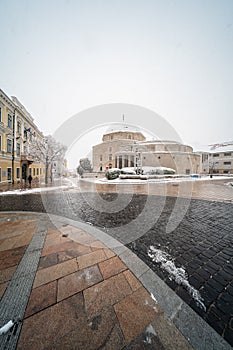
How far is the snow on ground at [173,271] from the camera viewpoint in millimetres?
2008

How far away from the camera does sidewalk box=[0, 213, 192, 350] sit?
1444mm

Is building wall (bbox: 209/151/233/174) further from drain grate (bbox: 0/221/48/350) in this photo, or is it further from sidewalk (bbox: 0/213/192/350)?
drain grate (bbox: 0/221/48/350)

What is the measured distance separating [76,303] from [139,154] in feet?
100

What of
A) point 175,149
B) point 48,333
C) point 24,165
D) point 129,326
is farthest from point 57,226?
point 175,149

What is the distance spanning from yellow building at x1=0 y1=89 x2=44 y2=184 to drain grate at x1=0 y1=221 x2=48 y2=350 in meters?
17.3

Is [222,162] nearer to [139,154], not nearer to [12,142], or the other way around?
[139,154]

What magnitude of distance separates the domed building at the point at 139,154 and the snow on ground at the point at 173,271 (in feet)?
84.6

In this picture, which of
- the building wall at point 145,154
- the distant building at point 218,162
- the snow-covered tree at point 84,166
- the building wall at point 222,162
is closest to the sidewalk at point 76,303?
the building wall at point 145,154

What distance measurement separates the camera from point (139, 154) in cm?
3128

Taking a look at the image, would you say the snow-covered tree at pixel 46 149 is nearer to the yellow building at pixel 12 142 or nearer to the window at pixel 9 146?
the window at pixel 9 146

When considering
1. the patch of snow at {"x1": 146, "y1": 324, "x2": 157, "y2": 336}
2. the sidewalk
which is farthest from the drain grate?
the patch of snow at {"x1": 146, "y1": 324, "x2": 157, "y2": 336}

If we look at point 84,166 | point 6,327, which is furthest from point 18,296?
point 84,166

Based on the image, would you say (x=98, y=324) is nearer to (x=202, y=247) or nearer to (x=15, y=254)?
(x=15, y=254)

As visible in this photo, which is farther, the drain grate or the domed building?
the domed building
